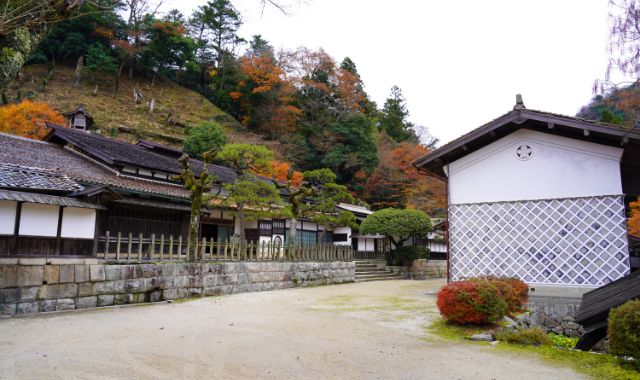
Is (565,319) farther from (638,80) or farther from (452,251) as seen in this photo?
(638,80)

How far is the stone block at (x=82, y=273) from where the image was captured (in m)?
9.56

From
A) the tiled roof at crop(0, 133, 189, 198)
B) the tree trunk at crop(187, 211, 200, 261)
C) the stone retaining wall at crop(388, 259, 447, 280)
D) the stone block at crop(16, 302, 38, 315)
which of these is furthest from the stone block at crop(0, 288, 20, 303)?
the stone retaining wall at crop(388, 259, 447, 280)

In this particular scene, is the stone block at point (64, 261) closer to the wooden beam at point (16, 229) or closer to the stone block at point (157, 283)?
the wooden beam at point (16, 229)

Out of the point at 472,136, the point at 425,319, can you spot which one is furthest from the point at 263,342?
the point at 472,136

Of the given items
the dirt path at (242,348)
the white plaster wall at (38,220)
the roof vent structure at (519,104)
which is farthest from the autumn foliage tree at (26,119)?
the roof vent structure at (519,104)

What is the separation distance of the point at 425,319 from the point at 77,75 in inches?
1769

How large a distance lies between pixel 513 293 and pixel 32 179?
39.0 feet

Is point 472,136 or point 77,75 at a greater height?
point 77,75

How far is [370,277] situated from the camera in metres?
21.8

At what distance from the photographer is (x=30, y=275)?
349 inches

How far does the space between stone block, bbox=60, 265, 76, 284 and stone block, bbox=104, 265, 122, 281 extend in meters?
0.71

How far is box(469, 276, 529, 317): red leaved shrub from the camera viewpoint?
8289mm

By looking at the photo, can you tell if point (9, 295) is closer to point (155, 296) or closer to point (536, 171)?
point (155, 296)

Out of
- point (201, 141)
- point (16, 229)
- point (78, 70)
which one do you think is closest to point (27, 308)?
point (16, 229)
